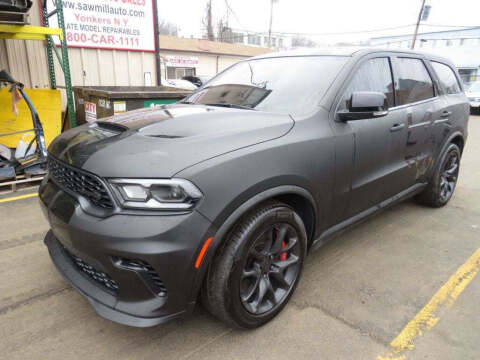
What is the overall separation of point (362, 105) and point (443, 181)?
2.51 m

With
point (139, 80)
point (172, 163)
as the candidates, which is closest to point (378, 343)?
point (172, 163)

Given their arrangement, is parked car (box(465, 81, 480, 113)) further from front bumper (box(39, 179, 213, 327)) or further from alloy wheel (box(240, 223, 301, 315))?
front bumper (box(39, 179, 213, 327))

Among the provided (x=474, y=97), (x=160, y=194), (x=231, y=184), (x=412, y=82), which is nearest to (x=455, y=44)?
Result: (x=474, y=97)

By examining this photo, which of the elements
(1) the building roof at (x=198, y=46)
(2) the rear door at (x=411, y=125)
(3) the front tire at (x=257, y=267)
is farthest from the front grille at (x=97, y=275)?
(1) the building roof at (x=198, y=46)

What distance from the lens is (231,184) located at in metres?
1.89

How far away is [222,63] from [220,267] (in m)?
28.6

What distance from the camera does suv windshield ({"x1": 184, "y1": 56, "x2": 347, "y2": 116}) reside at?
2617mm

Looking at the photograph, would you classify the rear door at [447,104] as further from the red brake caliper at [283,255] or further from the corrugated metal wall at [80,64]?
the corrugated metal wall at [80,64]

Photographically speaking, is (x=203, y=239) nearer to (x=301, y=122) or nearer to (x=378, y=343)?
(x=301, y=122)

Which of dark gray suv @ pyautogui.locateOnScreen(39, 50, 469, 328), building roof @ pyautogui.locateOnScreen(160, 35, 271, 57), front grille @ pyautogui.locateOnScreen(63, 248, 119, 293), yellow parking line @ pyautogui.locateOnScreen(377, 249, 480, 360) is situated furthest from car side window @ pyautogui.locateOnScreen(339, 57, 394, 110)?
building roof @ pyautogui.locateOnScreen(160, 35, 271, 57)

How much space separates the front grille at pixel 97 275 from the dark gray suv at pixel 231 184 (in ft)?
0.04

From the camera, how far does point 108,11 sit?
7109mm

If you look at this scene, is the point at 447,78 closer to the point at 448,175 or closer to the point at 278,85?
the point at 448,175

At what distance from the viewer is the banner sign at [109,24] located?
6770 millimetres
